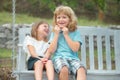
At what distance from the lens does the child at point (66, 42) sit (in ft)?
14.0

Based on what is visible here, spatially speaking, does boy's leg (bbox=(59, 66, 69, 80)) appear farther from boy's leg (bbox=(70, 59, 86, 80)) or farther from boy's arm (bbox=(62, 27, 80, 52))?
boy's arm (bbox=(62, 27, 80, 52))

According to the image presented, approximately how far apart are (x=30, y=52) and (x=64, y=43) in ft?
1.20

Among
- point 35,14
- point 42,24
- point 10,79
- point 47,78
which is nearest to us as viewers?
point 47,78

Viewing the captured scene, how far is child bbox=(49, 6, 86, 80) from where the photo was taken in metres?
4.28

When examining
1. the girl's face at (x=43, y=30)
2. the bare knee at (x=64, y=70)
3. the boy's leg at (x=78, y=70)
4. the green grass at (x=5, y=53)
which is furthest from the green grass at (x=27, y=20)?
the bare knee at (x=64, y=70)

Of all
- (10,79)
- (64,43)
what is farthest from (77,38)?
(10,79)

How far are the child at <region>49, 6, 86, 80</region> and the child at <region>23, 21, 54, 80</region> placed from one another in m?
0.10

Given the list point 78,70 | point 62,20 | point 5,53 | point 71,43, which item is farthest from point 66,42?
point 5,53

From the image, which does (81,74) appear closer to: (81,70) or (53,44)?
(81,70)

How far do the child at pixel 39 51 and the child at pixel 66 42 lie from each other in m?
0.10

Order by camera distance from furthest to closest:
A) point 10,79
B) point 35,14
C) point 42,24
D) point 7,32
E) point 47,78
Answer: point 35,14
point 7,32
point 10,79
point 42,24
point 47,78

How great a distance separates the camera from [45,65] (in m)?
4.27

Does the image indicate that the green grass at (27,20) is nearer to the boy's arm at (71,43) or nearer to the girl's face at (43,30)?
the girl's face at (43,30)

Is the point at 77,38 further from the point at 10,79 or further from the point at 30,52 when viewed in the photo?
the point at 10,79
